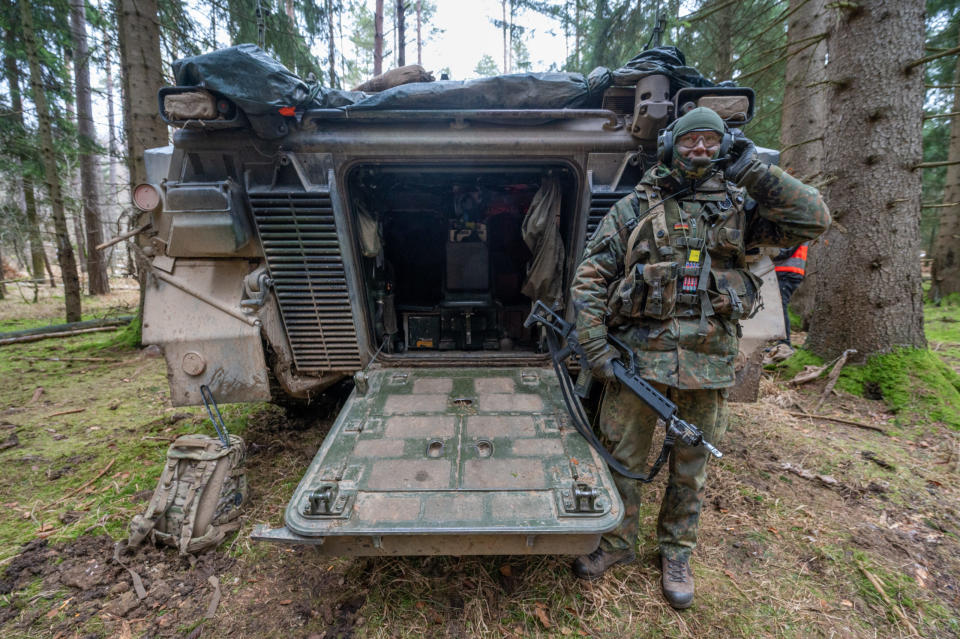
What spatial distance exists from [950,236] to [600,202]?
411 inches

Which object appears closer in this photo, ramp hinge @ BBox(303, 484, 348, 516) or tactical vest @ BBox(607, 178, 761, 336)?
ramp hinge @ BBox(303, 484, 348, 516)

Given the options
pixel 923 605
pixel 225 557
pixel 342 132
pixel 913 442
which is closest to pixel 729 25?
pixel 913 442

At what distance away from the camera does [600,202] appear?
108 inches

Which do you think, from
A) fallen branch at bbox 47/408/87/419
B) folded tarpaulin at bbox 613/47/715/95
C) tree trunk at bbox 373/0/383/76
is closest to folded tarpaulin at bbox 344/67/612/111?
folded tarpaulin at bbox 613/47/715/95

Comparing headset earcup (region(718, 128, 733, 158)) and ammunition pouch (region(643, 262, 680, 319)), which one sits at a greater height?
headset earcup (region(718, 128, 733, 158))

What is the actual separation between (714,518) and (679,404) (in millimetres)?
1077

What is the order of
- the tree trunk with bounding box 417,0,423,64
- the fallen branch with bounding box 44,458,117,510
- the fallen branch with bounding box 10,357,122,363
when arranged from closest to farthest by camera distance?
the fallen branch with bounding box 44,458,117,510
the fallen branch with bounding box 10,357,122,363
the tree trunk with bounding box 417,0,423,64

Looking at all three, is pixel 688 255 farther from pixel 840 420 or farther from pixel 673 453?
pixel 840 420

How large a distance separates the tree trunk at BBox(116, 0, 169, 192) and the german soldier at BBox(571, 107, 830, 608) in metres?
6.00

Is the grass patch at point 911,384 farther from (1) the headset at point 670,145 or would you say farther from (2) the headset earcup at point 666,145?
(2) the headset earcup at point 666,145

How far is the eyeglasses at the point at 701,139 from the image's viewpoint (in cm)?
211

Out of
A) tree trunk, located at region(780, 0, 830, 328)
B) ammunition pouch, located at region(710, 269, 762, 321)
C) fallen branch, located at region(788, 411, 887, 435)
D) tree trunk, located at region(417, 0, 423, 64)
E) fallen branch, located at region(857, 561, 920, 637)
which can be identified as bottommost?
fallen branch, located at region(857, 561, 920, 637)

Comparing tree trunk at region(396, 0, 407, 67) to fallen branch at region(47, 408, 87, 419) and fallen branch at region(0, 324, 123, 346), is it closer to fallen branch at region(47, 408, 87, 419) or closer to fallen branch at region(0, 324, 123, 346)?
fallen branch at region(0, 324, 123, 346)

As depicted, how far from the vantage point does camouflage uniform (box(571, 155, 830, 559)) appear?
215 centimetres
